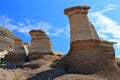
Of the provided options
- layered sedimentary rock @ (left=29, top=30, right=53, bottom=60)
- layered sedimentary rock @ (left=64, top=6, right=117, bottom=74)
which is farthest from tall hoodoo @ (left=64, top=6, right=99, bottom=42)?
layered sedimentary rock @ (left=29, top=30, right=53, bottom=60)

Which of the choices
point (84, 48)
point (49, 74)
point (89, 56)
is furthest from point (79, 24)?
point (49, 74)

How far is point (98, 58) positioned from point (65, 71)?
126 inches

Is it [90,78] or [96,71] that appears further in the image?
[96,71]

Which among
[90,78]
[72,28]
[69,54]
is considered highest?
[72,28]

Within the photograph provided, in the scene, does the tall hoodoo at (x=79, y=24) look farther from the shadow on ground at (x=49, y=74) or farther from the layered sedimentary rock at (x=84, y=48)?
the shadow on ground at (x=49, y=74)

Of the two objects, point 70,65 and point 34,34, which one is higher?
point 34,34

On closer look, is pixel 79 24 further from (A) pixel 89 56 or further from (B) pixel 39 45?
(B) pixel 39 45

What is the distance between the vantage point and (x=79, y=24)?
30.5 meters

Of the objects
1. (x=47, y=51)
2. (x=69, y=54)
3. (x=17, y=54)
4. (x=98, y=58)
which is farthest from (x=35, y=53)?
(x=98, y=58)

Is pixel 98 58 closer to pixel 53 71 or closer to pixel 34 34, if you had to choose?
pixel 53 71

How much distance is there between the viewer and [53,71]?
2886 centimetres

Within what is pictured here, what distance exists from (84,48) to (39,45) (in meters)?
9.90

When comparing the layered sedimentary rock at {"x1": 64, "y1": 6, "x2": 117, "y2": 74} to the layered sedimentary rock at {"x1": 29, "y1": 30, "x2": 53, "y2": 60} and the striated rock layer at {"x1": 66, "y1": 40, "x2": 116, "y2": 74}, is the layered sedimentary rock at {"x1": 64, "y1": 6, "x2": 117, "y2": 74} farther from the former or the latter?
the layered sedimentary rock at {"x1": 29, "y1": 30, "x2": 53, "y2": 60}

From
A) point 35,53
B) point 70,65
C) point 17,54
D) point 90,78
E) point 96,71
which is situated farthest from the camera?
point 17,54
